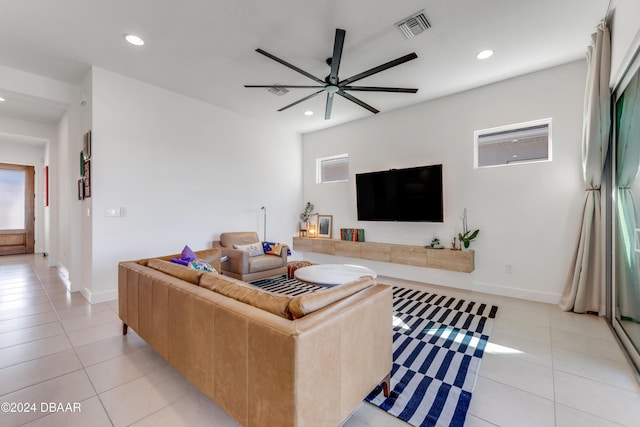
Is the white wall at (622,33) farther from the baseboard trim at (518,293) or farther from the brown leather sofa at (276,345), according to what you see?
the brown leather sofa at (276,345)

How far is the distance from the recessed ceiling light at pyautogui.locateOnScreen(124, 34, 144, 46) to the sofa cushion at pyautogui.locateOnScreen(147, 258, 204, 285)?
2398mm

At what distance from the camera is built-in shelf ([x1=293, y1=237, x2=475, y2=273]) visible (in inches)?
153

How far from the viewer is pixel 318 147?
6109 millimetres

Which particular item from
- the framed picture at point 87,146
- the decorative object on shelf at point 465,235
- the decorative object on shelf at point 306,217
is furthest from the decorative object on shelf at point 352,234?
the framed picture at point 87,146

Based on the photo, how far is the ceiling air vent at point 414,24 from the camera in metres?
2.54

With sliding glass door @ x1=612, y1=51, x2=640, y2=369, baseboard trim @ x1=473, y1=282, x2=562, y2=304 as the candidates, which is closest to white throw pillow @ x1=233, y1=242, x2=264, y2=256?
baseboard trim @ x1=473, y1=282, x2=562, y2=304

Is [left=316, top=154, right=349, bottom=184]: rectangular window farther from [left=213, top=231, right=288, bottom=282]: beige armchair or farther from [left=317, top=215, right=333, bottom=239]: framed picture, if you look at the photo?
[left=213, top=231, right=288, bottom=282]: beige armchair

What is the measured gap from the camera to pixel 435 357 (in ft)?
7.34

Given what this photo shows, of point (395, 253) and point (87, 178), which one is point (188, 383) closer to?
point (87, 178)

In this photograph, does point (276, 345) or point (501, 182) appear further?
point (501, 182)

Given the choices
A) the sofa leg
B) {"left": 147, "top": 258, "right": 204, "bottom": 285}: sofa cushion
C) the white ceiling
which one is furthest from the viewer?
the white ceiling

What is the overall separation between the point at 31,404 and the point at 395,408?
2.29m

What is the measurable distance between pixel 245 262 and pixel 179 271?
209 centimetres

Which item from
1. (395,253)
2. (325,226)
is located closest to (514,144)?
(395,253)
